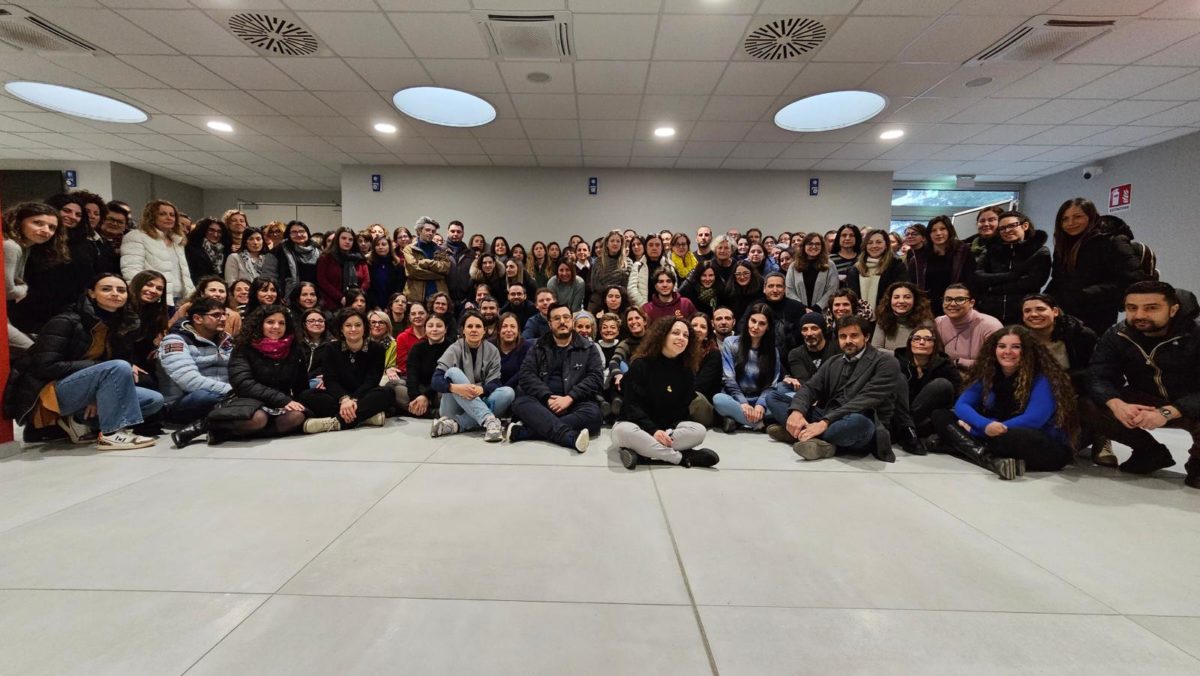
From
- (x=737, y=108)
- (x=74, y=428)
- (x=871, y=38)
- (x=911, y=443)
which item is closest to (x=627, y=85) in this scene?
(x=737, y=108)

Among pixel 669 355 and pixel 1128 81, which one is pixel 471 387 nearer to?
pixel 669 355

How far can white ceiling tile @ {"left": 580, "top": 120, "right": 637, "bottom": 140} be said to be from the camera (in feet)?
20.5

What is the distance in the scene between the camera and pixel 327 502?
6.97 feet

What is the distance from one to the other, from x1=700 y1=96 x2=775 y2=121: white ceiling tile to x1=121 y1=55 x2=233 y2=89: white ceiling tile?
17.9ft

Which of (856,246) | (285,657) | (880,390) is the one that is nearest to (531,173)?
(856,246)

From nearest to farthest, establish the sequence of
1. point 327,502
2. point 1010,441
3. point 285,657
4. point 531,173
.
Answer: point 285,657 → point 327,502 → point 1010,441 → point 531,173

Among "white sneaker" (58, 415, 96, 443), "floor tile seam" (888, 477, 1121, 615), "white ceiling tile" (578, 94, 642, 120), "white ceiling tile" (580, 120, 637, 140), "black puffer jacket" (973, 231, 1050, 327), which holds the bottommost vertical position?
"floor tile seam" (888, 477, 1121, 615)

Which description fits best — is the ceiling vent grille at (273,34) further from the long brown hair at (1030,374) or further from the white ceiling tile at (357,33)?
the long brown hair at (1030,374)

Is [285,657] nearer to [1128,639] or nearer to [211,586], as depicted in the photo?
[211,586]

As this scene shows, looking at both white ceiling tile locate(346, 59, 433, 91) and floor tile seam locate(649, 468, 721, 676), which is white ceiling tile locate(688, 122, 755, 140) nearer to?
white ceiling tile locate(346, 59, 433, 91)

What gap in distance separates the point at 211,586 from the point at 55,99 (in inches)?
324

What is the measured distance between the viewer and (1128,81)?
495 cm

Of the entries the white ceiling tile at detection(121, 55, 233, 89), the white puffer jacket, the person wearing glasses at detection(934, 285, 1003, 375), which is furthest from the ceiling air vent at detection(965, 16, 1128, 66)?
the white ceiling tile at detection(121, 55, 233, 89)

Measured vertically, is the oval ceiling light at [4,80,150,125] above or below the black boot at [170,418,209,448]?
above
